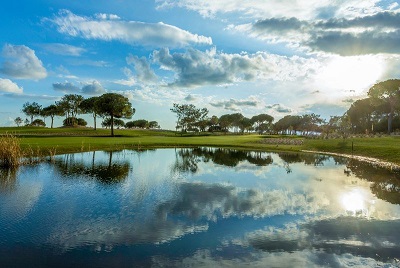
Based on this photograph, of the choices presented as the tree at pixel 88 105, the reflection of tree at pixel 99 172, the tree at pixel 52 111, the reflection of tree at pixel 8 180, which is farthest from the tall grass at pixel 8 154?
the tree at pixel 52 111

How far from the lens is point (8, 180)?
2539 centimetres

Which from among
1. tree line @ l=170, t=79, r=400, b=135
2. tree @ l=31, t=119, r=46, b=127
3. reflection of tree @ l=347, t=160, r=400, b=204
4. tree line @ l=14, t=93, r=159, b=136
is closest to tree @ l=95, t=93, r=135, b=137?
tree line @ l=14, t=93, r=159, b=136

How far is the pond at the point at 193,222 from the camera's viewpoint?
1177 cm

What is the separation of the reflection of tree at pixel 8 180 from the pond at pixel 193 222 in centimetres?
13

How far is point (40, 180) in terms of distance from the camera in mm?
25875

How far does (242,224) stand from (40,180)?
716 inches

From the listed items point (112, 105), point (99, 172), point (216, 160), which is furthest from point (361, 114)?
point (99, 172)

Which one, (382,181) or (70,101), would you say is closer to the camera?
(382,181)

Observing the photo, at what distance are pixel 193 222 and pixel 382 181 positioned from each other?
2170 centimetres

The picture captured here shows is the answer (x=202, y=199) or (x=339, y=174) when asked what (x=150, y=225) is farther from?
(x=339, y=174)

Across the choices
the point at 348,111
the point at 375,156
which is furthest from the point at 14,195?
the point at 348,111

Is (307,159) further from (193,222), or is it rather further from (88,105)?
(88,105)

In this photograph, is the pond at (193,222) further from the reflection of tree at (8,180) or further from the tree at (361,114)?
the tree at (361,114)

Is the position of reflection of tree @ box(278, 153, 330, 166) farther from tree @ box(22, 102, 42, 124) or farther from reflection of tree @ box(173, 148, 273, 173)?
tree @ box(22, 102, 42, 124)
